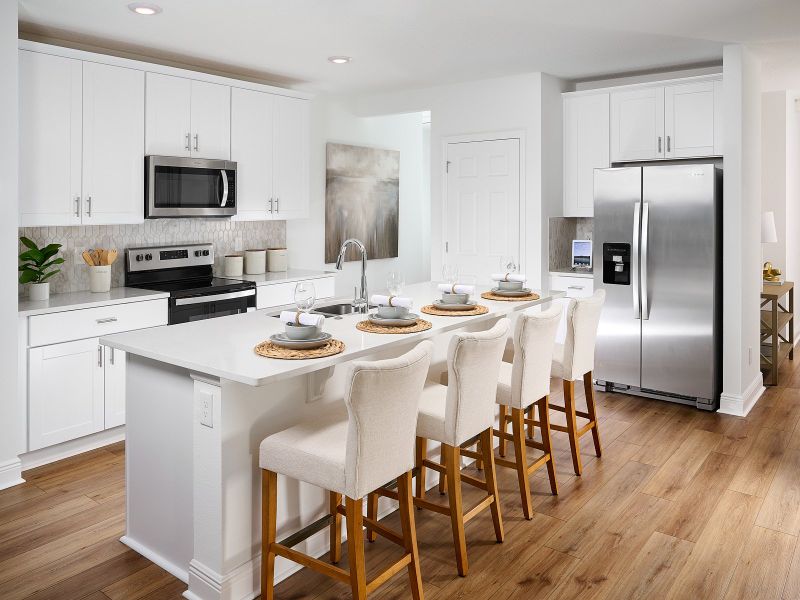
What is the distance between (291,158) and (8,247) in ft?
8.38

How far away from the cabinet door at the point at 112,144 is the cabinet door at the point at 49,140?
0.23 feet

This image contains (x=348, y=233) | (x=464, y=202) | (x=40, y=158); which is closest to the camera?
(x=40, y=158)

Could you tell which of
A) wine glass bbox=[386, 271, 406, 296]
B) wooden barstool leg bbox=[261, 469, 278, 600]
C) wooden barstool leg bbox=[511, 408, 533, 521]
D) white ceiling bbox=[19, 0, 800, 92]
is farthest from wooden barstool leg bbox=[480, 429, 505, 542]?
white ceiling bbox=[19, 0, 800, 92]

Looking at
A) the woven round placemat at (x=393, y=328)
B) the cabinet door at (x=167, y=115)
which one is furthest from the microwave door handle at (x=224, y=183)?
the woven round placemat at (x=393, y=328)

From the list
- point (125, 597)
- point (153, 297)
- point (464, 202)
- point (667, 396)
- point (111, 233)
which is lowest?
point (125, 597)

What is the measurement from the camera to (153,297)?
426 cm

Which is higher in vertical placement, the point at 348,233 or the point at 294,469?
the point at 348,233

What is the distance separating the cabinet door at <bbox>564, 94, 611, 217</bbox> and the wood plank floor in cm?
229

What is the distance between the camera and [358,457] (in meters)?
2.15

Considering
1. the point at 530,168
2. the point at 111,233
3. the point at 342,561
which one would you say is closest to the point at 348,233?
the point at 530,168

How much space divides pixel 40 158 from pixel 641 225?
13.1 feet

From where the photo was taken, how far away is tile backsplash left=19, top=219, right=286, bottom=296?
4.41 m

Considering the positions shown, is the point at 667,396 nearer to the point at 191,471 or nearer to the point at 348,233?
the point at 348,233

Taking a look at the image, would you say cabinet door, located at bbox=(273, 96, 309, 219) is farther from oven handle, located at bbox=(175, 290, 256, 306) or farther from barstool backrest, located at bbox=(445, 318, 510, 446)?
barstool backrest, located at bbox=(445, 318, 510, 446)
